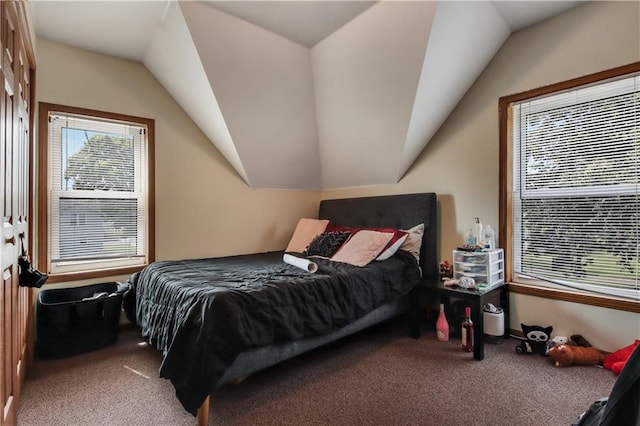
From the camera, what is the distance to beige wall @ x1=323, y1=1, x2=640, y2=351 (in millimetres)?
2127

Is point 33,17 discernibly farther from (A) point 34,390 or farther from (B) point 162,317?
(A) point 34,390

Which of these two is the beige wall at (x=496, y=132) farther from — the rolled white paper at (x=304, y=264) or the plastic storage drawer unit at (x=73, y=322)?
the plastic storage drawer unit at (x=73, y=322)

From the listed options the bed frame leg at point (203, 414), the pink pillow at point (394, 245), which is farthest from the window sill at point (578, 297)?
the bed frame leg at point (203, 414)

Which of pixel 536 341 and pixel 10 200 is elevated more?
pixel 10 200

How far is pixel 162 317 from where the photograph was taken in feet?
6.26

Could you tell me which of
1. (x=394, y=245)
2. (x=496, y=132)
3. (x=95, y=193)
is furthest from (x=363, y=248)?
(x=95, y=193)

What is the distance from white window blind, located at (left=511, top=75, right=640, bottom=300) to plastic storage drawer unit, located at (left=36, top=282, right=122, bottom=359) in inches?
127

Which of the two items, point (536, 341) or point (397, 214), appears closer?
point (536, 341)

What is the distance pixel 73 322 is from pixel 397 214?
276cm

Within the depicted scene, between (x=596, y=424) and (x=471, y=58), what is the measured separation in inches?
95.7

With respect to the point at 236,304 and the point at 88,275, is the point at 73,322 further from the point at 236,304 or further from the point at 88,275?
the point at 236,304

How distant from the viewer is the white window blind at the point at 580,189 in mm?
2117

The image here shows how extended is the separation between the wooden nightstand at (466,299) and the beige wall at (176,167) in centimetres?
181

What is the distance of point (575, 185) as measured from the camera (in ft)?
7.61
